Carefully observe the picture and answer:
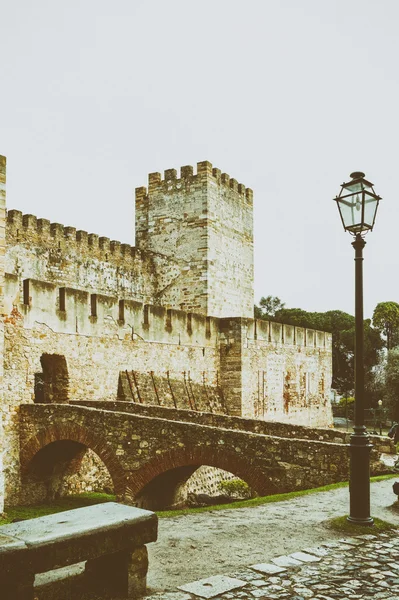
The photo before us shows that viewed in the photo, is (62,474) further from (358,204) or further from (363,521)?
(358,204)

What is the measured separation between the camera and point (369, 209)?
20.5ft

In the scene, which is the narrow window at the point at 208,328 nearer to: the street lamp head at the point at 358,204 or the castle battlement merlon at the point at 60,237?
the castle battlement merlon at the point at 60,237

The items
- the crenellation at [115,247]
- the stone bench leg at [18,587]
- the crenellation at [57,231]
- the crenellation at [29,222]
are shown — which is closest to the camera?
the stone bench leg at [18,587]

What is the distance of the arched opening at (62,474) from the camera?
1284cm

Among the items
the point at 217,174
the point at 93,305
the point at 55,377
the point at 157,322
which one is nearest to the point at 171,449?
the point at 55,377

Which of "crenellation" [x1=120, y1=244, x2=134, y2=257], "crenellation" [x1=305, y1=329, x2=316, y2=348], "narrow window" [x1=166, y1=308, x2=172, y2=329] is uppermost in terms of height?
"crenellation" [x1=120, y1=244, x2=134, y2=257]

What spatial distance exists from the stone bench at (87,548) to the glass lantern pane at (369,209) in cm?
378

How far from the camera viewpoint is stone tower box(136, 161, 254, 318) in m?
22.8

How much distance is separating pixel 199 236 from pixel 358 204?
16717mm

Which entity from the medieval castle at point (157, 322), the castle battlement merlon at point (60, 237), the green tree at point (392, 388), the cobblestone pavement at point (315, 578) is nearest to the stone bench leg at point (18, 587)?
the cobblestone pavement at point (315, 578)

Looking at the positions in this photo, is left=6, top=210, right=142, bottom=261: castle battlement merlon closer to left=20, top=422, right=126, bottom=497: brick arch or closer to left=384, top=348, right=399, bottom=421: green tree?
left=20, top=422, right=126, bottom=497: brick arch

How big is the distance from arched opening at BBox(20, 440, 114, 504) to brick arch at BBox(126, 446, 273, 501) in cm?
210

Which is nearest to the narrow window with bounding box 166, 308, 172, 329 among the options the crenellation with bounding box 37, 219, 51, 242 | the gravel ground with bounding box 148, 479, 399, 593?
the crenellation with bounding box 37, 219, 51, 242

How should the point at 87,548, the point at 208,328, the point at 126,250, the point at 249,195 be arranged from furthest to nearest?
1. the point at 249,195
2. the point at 126,250
3. the point at 208,328
4. the point at 87,548
